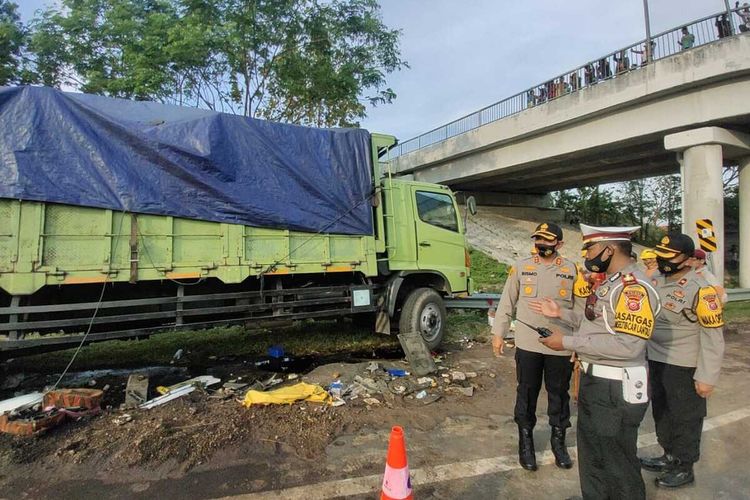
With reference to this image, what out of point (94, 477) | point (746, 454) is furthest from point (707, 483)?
point (94, 477)

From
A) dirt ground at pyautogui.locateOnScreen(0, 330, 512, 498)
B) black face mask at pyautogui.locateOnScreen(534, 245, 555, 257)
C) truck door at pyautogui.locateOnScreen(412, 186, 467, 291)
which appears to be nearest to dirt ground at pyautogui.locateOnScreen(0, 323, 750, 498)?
dirt ground at pyautogui.locateOnScreen(0, 330, 512, 498)

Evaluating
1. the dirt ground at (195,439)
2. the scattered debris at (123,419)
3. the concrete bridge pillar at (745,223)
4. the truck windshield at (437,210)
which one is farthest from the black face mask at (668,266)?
the concrete bridge pillar at (745,223)

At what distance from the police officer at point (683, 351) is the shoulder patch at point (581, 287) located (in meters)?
0.47

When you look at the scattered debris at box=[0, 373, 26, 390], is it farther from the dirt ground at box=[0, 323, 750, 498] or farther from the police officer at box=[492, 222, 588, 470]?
the police officer at box=[492, 222, 588, 470]

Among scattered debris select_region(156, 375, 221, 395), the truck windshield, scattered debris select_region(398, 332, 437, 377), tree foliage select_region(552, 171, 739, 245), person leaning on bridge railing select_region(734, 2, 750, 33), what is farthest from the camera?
tree foliage select_region(552, 171, 739, 245)

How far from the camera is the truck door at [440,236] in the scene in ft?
20.5

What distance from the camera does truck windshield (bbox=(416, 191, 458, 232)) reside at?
20.8 ft

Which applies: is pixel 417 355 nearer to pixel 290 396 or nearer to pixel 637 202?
pixel 290 396

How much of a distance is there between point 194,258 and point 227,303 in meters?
0.71

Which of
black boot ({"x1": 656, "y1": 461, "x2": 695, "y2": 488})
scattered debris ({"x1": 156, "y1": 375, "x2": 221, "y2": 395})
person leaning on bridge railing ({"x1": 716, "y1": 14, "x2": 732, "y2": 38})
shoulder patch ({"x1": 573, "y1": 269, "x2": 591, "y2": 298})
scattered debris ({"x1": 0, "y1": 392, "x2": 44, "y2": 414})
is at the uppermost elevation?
person leaning on bridge railing ({"x1": 716, "y1": 14, "x2": 732, "y2": 38})

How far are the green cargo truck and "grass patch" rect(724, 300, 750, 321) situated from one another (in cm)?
689

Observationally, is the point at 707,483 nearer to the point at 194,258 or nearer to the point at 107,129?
the point at 194,258

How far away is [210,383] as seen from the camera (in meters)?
4.53

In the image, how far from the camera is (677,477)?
2.83 meters
